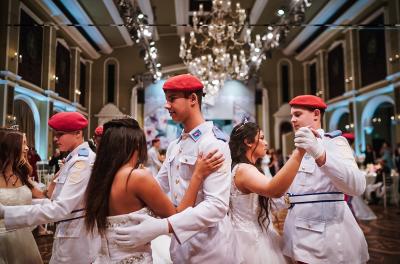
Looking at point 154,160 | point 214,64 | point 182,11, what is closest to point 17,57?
point 154,160

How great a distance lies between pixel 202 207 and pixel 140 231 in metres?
0.27

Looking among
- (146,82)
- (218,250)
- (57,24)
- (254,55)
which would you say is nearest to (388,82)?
(254,55)

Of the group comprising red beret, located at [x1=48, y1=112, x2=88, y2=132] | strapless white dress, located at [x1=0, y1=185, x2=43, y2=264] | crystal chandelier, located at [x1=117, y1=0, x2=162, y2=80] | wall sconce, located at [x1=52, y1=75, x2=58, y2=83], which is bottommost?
strapless white dress, located at [x1=0, y1=185, x2=43, y2=264]

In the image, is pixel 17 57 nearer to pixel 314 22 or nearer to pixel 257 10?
pixel 257 10

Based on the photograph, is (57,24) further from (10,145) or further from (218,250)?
(218,250)

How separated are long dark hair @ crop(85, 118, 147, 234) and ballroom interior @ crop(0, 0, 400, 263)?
368 mm

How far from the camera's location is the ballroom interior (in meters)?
3.92

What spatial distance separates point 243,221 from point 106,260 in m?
0.90

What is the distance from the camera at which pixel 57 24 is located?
14.7ft

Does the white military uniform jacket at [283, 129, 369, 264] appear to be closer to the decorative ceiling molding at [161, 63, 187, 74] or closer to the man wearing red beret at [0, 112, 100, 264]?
the man wearing red beret at [0, 112, 100, 264]

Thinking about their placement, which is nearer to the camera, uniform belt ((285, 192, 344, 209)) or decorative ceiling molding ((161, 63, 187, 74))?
uniform belt ((285, 192, 344, 209))

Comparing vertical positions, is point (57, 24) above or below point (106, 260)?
above

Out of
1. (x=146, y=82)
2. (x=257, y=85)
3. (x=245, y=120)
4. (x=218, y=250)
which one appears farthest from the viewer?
(x=257, y=85)

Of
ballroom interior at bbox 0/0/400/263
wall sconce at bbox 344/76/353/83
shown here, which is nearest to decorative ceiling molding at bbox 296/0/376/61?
ballroom interior at bbox 0/0/400/263
